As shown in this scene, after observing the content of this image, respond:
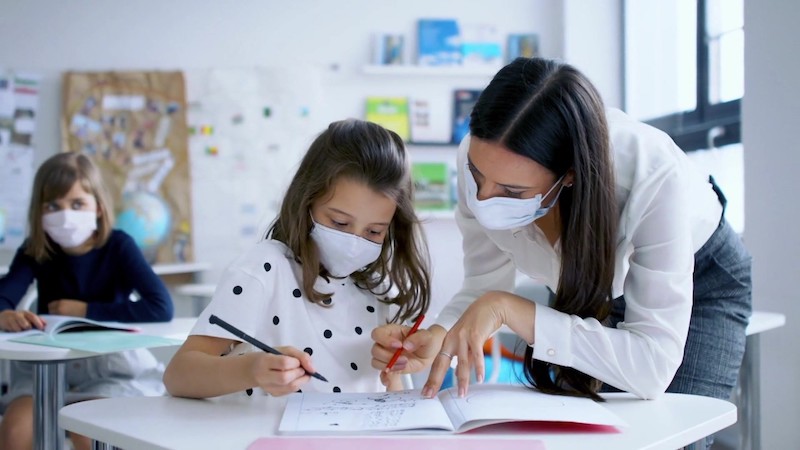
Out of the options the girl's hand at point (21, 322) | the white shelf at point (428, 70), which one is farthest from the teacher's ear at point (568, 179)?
the white shelf at point (428, 70)

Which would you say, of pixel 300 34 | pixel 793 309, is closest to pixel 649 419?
pixel 793 309

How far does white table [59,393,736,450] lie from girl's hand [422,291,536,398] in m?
0.14

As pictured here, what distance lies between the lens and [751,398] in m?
2.27

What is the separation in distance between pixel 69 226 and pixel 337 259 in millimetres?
1216

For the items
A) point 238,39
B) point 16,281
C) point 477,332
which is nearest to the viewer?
point 477,332

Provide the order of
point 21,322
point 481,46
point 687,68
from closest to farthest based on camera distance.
Answer: point 21,322, point 687,68, point 481,46

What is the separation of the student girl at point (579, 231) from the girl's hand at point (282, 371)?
7.6 inches

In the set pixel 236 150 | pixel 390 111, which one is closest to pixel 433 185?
pixel 390 111

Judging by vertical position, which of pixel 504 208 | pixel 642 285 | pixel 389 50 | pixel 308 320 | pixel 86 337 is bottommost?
pixel 86 337

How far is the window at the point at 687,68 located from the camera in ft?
10.8

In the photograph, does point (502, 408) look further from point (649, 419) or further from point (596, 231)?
point (596, 231)

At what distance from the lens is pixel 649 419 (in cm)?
102

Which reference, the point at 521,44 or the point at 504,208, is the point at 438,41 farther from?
the point at 504,208

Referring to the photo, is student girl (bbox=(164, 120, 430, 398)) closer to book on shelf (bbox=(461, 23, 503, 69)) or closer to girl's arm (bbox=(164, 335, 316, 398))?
girl's arm (bbox=(164, 335, 316, 398))
